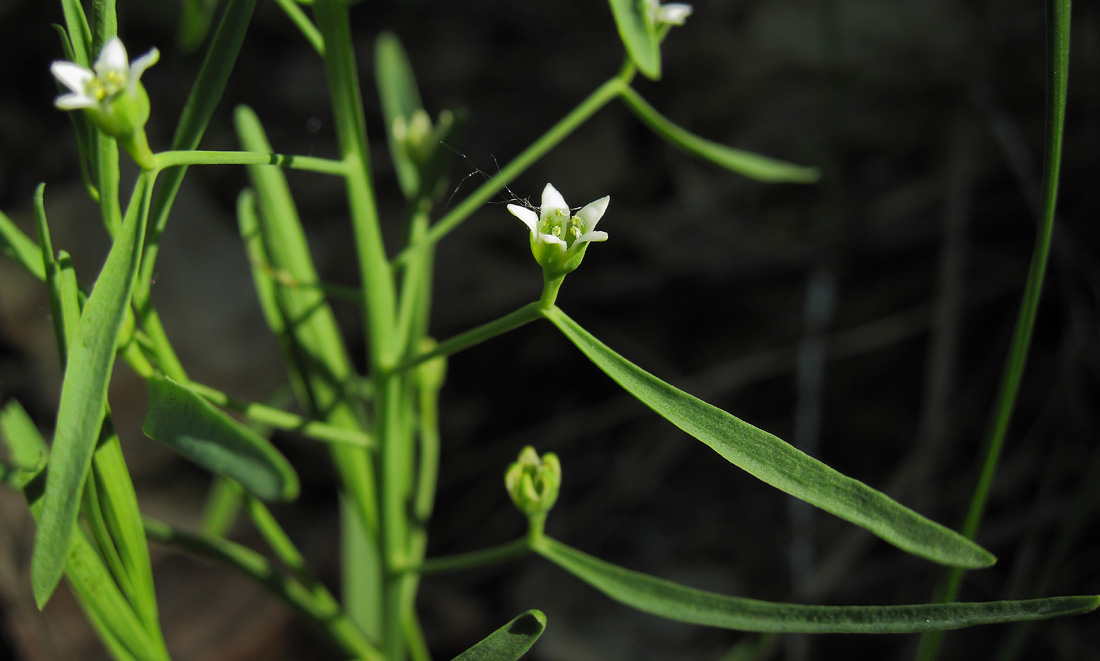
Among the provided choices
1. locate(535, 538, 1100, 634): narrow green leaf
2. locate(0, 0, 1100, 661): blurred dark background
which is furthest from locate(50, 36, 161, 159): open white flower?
locate(0, 0, 1100, 661): blurred dark background

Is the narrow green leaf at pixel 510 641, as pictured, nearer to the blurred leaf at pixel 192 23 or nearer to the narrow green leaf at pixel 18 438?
the narrow green leaf at pixel 18 438

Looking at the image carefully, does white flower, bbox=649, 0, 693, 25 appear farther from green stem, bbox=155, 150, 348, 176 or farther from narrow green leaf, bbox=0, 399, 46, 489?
narrow green leaf, bbox=0, 399, 46, 489

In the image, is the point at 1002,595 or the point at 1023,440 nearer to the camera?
the point at 1002,595

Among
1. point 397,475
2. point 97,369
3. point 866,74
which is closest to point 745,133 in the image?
point 866,74

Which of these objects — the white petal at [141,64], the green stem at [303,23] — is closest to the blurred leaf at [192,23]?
the green stem at [303,23]

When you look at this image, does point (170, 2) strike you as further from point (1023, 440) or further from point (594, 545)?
point (1023, 440)

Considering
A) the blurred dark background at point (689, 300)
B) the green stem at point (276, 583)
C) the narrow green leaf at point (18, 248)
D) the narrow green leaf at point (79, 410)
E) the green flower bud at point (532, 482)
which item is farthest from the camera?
the blurred dark background at point (689, 300)

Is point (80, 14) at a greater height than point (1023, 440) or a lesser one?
greater
